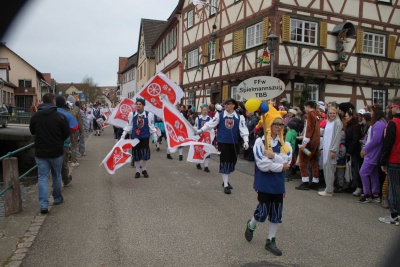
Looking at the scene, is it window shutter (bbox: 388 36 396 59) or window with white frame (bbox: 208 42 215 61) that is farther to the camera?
window with white frame (bbox: 208 42 215 61)

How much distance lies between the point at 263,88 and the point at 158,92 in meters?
2.48

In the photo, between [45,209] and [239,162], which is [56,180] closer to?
[45,209]

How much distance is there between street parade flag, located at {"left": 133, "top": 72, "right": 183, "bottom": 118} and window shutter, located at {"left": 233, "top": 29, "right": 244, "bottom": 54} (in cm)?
1001

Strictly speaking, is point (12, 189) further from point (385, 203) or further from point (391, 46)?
point (391, 46)

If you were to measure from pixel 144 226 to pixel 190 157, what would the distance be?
13.4 feet

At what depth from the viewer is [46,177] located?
5.94 meters

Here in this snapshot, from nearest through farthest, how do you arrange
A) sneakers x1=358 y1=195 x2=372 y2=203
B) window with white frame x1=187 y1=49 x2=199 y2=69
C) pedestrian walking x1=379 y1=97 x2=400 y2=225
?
pedestrian walking x1=379 y1=97 x2=400 y2=225, sneakers x1=358 y1=195 x2=372 y2=203, window with white frame x1=187 y1=49 x2=199 y2=69

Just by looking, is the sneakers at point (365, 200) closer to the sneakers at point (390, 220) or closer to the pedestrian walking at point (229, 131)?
the sneakers at point (390, 220)

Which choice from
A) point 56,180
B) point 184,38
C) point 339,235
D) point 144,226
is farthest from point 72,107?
point 184,38

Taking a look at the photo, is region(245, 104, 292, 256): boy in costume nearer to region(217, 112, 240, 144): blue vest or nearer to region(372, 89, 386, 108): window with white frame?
region(217, 112, 240, 144): blue vest

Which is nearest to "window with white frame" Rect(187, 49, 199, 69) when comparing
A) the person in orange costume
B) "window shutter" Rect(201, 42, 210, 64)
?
"window shutter" Rect(201, 42, 210, 64)

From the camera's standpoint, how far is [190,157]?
30.4 ft

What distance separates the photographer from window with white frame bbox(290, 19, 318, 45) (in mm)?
15732

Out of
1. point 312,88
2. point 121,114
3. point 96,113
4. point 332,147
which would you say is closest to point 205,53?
point 312,88
